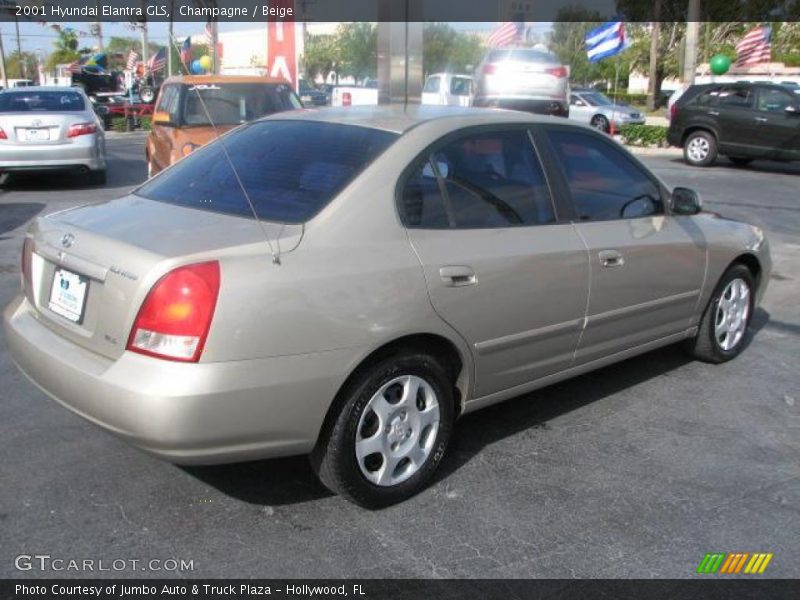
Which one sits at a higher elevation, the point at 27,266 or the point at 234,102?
the point at 234,102

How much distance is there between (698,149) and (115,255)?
1614cm

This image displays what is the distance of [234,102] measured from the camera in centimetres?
987

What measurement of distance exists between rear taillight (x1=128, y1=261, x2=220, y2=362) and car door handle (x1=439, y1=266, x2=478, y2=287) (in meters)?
0.95

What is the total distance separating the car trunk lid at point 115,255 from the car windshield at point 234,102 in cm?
627

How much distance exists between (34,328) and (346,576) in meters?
1.65

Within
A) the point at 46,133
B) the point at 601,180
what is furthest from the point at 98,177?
the point at 601,180

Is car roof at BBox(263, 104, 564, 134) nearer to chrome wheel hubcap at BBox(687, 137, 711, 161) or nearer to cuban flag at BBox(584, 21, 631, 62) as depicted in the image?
cuban flag at BBox(584, 21, 631, 62)

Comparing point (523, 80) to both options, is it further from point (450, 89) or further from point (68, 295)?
point (68, 295)

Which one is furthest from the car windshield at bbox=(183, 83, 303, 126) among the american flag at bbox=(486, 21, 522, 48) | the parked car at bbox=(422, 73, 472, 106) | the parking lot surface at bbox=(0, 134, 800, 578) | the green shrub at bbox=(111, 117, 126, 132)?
the green shrub at bbox=(111, 117, 126, 132)

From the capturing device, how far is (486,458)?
3.77m

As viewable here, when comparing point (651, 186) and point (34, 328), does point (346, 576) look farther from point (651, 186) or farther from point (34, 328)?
point (651, 186)

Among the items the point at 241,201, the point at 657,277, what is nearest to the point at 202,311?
the point at 241,201

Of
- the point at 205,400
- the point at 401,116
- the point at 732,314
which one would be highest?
the point at 401,116

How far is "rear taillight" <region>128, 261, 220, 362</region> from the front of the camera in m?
2.74
